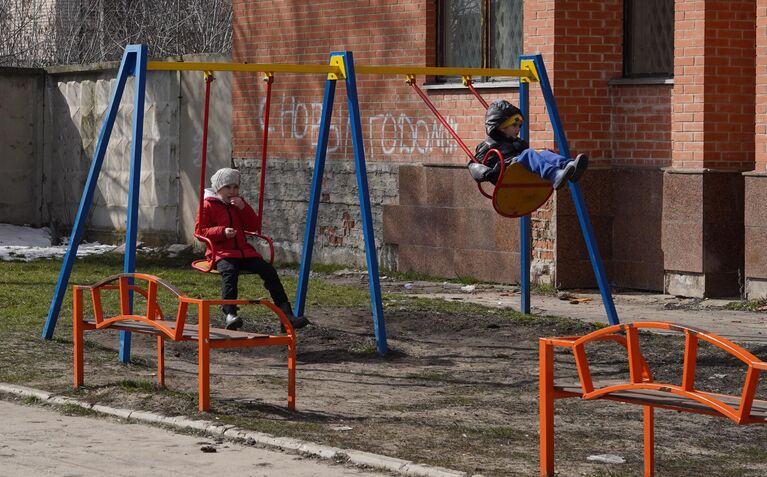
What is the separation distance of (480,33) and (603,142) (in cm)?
216

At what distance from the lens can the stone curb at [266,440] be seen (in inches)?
289

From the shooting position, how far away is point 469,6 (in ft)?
Answer: 59.2

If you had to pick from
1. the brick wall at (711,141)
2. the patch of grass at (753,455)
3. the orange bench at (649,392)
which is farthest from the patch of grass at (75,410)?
the brick wall at (711,141)

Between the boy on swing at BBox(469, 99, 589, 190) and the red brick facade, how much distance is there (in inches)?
132

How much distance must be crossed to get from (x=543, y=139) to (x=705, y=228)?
81.4 inches

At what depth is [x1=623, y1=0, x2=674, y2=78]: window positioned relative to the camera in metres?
16.3

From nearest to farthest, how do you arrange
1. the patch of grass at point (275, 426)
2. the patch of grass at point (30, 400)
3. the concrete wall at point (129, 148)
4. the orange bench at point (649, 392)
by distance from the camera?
the orange bench at point (649, 392)
the patch of grass at point (275, 426)
the patch of grass at point (30, 400)
the concrete wall at point (129, 148)

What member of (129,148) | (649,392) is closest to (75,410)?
(649,392)

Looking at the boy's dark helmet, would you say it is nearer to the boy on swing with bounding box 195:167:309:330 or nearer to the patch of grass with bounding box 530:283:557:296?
the boy on swing with bounding box 195:167:309:330

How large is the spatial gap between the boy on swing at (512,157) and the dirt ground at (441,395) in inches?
50.8

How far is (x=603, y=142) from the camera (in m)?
16.7

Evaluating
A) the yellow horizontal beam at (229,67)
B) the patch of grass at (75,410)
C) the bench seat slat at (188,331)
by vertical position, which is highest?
the yellow horizontal beam at (229,67)

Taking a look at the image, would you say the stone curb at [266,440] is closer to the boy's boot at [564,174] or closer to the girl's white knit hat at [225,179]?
the girl's white knit hat at [225,179]

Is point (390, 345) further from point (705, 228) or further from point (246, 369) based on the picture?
point (705, 228)
